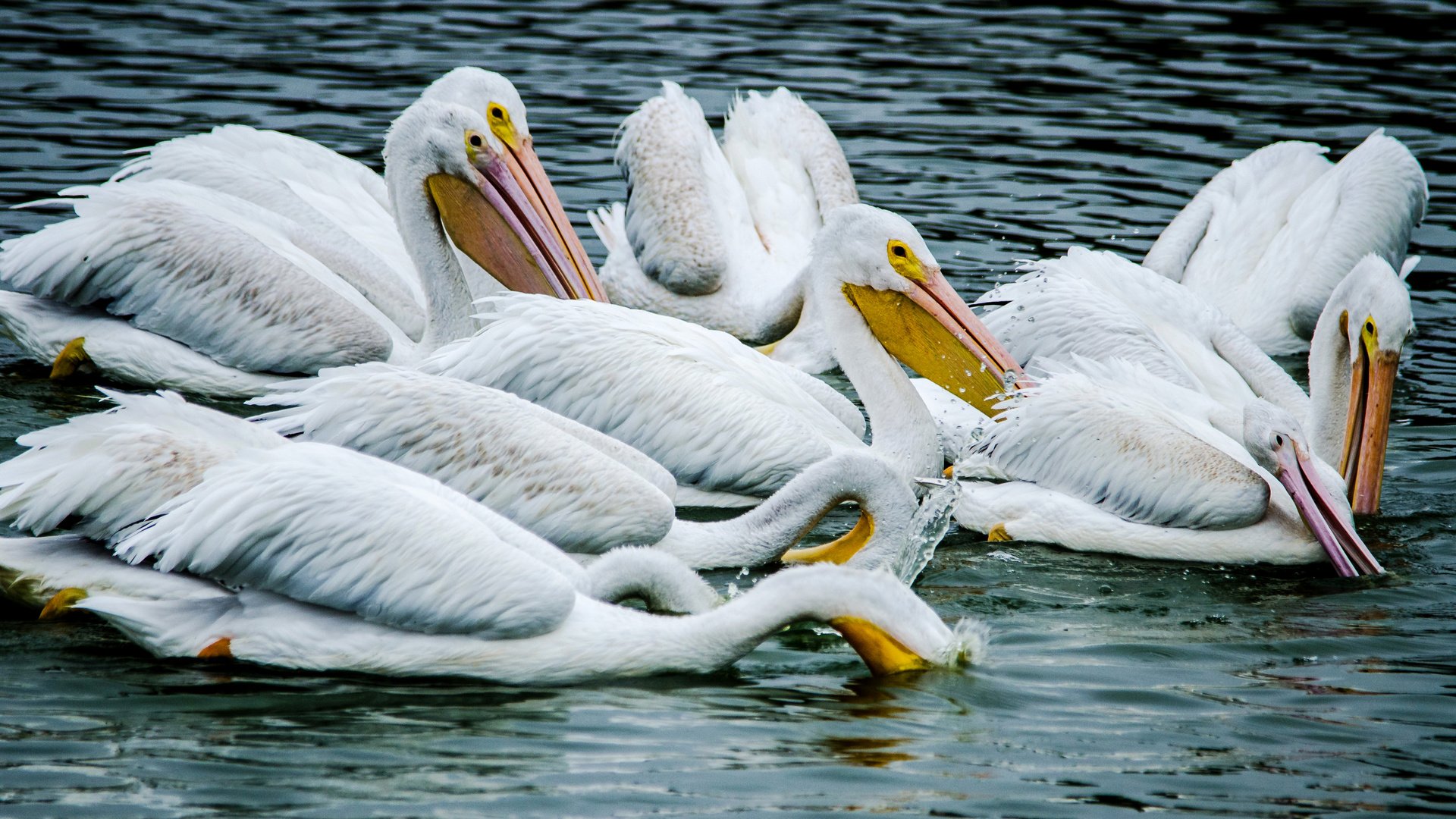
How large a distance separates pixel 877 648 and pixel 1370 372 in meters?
2.69

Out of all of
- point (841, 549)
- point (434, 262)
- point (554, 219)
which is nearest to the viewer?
point (841, 549)

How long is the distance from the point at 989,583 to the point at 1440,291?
4.69 m

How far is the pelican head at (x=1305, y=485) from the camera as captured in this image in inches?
215

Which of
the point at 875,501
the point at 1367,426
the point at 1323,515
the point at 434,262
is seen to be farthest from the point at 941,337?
the point at 434,262

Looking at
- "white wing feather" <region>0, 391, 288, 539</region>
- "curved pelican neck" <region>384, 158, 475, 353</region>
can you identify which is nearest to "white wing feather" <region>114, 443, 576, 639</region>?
"white wing feather" <region>0, 391, 288, 539</region>

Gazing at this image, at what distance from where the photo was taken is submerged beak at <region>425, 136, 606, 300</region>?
651cm

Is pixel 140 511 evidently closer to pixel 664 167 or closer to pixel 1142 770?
pixel 1142 770

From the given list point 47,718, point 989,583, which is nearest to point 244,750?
point 47,718

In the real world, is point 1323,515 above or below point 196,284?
below

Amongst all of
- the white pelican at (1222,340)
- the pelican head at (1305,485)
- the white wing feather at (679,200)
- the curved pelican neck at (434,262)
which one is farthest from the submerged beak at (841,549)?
the white wing feather at (679,200)

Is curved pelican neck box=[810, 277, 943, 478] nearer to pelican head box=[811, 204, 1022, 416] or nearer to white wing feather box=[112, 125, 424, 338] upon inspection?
pelican head box=[811, 204, 1022, 416]

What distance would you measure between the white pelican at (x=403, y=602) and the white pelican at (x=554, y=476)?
55cm

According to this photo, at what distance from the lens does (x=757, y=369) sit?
5.89 metres

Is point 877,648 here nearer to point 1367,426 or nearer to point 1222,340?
point 1367,426
